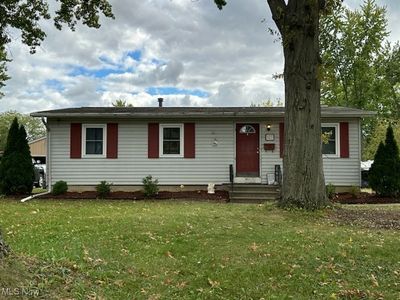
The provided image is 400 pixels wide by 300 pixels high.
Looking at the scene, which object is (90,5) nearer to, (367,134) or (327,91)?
(327,91)

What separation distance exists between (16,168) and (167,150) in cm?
521

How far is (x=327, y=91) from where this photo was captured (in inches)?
1309

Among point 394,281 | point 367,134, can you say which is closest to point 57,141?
point 394,281

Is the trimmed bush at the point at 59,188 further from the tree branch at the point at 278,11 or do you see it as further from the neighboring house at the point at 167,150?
the tree branch at the point at 278,11

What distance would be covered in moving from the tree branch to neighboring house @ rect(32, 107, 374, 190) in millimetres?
5462

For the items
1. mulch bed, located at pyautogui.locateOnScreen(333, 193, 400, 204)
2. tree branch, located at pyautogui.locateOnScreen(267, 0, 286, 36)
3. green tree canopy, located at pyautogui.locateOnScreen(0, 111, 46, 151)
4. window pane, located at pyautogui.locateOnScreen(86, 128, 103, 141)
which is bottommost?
mulch bed, located at pyautogui.locateOnScreen(333, 193, 400, 204)

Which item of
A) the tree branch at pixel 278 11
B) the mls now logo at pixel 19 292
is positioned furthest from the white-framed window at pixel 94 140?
the mls now logo at pixel 19 292

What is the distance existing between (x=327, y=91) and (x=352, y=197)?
69.4 ft

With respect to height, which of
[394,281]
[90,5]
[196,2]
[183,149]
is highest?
[90,5]

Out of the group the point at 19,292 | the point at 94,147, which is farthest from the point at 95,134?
the point at 19,292

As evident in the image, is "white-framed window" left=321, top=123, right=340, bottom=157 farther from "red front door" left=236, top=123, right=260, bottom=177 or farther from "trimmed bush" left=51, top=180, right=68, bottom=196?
"trimmed bush" left=51, top=180, right=68, bottom=196

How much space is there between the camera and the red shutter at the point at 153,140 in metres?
14.8

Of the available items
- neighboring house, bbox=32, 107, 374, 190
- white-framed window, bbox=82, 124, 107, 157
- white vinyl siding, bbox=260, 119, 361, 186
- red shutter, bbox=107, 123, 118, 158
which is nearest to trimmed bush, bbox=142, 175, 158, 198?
neighboring house, bbox=32, 107, 374, 190

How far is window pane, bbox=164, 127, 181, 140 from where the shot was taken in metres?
14.9
